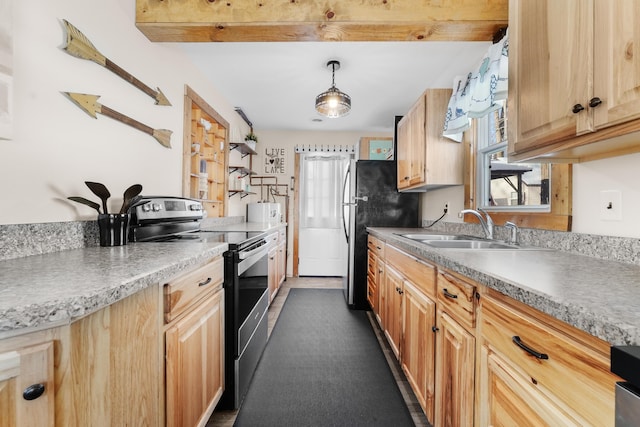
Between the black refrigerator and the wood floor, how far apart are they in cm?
45

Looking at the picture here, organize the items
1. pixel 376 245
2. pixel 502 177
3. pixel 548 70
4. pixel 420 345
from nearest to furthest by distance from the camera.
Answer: pixel 548 70, pixel 420 345, pixel 502 177, pixel 376 245

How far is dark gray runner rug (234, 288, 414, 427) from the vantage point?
1541 millimetres

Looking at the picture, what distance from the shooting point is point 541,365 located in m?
0.72

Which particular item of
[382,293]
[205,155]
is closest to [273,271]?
[382,293]

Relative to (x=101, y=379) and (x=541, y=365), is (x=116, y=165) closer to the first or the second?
(x=101, y=379)

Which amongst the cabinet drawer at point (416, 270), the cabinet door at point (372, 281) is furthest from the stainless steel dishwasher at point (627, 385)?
the cabinet door at point (372, 281)

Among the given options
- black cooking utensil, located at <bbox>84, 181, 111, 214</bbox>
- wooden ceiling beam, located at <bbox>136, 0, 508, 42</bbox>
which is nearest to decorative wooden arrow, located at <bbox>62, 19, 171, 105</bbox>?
wooden ceiling beam, located at <bbox>136, 0, 508, 42</bbox>

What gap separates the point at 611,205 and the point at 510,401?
92 cm

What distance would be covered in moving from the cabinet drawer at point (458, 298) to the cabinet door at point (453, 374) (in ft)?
0.14

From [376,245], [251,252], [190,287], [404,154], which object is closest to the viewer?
[190,287]

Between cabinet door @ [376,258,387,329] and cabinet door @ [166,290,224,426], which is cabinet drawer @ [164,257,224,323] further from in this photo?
cabinet door @ [376,258,387,329]

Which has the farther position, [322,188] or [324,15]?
[322,188]

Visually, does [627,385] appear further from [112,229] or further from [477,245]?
[112,229]

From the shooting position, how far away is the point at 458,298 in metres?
1.14
